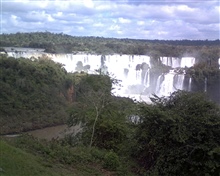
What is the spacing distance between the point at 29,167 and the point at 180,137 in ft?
11.5

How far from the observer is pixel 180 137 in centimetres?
888

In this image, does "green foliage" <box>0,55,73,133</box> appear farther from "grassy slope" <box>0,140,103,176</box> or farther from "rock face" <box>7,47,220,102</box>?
"grassy slope" <box>0,140,103,176</box>

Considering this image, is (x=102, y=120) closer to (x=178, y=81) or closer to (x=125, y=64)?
(x=178, y=81)

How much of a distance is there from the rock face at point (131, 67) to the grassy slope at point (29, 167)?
101 feet

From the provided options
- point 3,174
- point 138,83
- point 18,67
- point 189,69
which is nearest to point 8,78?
point 18,67

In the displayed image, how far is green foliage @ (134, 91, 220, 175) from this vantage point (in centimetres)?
882

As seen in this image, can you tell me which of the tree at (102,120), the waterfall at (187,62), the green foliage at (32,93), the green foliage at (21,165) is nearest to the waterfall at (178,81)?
the waterfall at (187,62)

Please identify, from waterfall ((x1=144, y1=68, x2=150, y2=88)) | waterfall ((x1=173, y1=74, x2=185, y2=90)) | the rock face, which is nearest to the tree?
waterfall ((x1=173, y1=74, x2=185, y2=90))

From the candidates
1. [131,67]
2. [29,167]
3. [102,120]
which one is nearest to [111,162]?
[29,167]

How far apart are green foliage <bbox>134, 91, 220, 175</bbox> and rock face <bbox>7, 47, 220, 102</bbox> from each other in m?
29.1

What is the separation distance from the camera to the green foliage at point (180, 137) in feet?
28.9

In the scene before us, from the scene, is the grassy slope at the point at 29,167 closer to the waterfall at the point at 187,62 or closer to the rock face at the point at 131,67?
the rock face at the point at 131,67

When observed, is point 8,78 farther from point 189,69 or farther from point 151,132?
point 151,132

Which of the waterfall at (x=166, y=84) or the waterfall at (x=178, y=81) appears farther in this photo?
the waterfall at (x=166, y=84)
